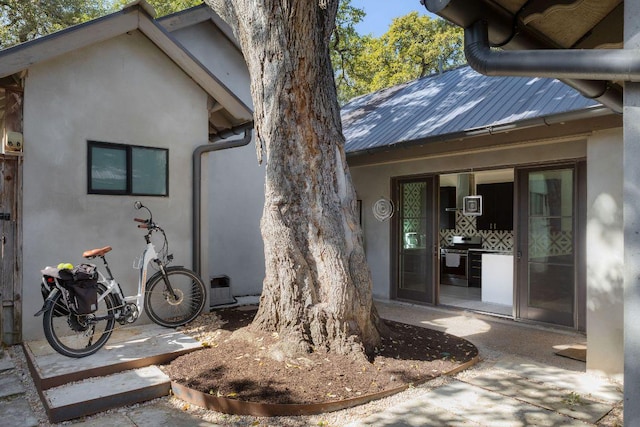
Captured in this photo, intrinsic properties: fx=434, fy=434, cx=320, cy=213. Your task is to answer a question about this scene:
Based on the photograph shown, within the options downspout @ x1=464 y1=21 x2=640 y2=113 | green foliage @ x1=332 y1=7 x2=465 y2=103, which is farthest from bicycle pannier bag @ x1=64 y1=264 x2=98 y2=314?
green foliage @ x1=332 y1=7 x2=465 y2=103

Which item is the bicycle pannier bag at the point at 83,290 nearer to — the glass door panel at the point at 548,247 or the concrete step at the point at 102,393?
the concrete step at the point at 102,393

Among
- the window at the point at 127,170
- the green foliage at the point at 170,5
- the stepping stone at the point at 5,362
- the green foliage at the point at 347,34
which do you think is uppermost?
the green foliage at the point at 170,5

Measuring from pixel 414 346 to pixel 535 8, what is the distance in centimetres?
361

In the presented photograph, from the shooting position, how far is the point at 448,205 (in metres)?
11.4

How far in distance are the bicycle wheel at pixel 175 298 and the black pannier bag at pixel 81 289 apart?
1089 mm

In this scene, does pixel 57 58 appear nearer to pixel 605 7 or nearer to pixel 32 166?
pixel 32 166

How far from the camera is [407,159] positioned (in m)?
7.68

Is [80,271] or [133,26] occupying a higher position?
[133,26]

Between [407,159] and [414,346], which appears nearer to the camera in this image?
[414,346]

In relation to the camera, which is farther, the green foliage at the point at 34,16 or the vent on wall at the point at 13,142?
the green foliage at the point at 34,16

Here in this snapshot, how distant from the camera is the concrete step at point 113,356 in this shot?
395 centimetres

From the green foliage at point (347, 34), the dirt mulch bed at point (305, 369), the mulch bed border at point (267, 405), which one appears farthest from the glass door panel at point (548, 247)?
the green foliage at point (347, 34)

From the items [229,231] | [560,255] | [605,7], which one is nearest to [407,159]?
[560,255]

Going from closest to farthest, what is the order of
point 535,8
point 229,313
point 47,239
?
point 535,8
point 47,239
point 229,313
